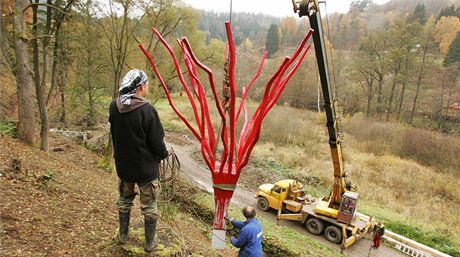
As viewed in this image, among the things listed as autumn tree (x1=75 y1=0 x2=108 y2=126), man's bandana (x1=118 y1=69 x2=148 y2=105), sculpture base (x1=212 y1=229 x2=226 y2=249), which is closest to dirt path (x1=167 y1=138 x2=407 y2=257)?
autumn tree (x1=75 y1=0 x2=108 y2=126)

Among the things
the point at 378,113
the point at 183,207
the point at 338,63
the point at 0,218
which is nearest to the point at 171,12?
the point at 183,207

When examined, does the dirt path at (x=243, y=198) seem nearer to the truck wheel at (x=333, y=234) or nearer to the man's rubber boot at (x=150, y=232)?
the truck wheel at (x=333, y=234)

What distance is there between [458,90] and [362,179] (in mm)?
21537

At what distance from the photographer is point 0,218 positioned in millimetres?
3789

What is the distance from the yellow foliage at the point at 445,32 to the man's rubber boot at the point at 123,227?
57182 millimetres

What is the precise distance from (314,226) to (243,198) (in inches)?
152

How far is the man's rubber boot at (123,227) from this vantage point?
353 cm

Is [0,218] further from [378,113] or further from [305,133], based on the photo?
[378,113]

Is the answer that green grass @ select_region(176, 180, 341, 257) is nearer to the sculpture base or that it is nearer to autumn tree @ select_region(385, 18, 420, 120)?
the sculpture base

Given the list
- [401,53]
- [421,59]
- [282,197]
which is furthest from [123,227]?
[421,59]

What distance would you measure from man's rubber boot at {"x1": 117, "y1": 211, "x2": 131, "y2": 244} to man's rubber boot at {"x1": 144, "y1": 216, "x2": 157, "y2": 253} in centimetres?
25

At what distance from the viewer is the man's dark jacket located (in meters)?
2.99

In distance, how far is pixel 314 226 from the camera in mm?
11602

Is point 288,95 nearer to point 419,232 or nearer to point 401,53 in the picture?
point 401,53
